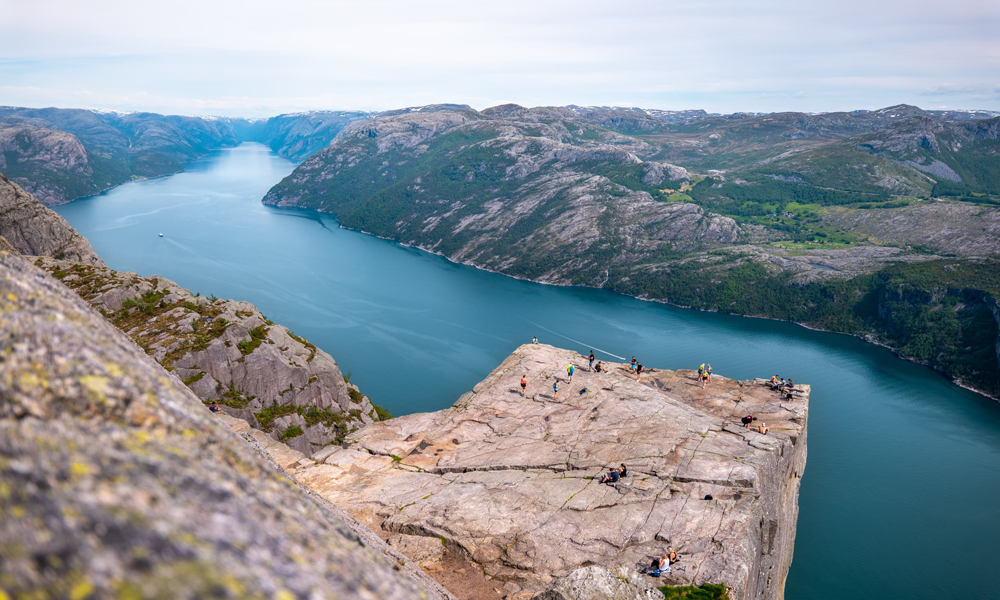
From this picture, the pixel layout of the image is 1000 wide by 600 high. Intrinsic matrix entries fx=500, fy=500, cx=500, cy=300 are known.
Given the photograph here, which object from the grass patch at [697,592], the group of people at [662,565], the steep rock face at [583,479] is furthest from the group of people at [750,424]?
the grass patch at [697,592]

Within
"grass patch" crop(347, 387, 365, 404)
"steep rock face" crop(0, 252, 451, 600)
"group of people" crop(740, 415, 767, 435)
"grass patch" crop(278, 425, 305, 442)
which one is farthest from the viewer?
"grass patch" crop(347, 387, 365, 404)

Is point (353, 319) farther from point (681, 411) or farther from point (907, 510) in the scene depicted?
point (907, 510)

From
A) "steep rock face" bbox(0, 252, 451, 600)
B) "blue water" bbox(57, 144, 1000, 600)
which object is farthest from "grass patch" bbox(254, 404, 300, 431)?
"blue water" bbox(57, 144, 1000, 600)

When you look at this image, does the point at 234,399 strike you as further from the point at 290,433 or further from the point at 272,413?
the point at 290,433

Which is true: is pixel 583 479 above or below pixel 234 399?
above

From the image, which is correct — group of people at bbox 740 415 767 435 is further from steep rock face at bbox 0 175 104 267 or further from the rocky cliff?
steep rock face at bbox 0 175 104 267

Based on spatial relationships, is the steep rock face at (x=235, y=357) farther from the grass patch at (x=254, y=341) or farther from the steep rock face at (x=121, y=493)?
the steep rock face at (x=121, y=493)

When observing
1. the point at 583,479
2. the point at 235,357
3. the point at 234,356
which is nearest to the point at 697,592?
the point at 583,479
